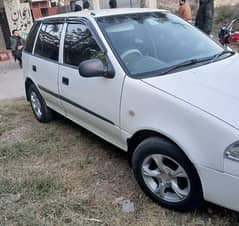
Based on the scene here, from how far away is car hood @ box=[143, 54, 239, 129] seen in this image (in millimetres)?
2610

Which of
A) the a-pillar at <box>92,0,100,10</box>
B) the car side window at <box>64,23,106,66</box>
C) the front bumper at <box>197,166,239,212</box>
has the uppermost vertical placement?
the car side window at <box>64,23,106,66</box>

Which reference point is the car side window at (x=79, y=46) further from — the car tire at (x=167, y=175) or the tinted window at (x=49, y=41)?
the car tire at (x=167, y=175)

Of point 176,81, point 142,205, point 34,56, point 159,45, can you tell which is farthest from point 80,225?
point 34,56

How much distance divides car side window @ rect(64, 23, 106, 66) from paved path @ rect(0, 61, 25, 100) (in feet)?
12.6

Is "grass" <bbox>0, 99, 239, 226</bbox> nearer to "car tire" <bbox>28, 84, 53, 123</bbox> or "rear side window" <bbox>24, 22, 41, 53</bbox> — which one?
"car tire" <bbox>28, 84, 53, 123</bbox>

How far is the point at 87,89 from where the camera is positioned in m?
3.81

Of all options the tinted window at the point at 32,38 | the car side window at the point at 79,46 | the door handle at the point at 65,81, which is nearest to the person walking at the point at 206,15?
the tinted window at the point at 32,38

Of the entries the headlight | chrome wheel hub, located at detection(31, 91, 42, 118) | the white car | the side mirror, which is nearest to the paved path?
chrome wheel hub, located at detection(31, 91, 42, 118)

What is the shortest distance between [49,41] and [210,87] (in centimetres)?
261

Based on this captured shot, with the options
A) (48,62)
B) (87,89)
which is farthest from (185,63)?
(48,62)

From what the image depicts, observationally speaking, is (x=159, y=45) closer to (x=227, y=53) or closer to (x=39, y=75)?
(x=227, y=53)

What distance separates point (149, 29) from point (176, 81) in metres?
0.99

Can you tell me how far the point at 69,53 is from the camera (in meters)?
4.24

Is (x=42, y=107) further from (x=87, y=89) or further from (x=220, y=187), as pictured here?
(x=220, y=187)
